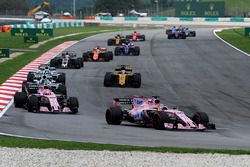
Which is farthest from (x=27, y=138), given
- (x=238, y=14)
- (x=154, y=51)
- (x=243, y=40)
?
(x=238, y=14)

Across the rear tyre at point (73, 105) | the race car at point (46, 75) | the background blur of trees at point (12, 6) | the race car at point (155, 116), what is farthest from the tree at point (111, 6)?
the race car at point (155, 116)

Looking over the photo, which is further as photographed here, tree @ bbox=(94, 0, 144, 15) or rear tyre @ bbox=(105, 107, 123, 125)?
tree @ bbox=(94, 0, 144, 15)

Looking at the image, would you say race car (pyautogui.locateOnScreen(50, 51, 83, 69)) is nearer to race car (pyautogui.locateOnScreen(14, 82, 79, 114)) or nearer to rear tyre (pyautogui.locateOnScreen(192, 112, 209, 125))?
race car (pyautogui.locateOnScreen(14, 82, 79, 114))

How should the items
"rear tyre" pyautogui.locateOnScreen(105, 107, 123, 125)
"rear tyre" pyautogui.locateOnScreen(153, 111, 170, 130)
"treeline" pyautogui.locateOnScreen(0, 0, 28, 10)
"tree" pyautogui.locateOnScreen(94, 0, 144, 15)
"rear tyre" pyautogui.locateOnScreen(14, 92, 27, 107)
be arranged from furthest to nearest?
1. "treeline" pyautogui.locateOnScreen(0, 0, 28, 10)
2. "tree" pyautogui.locateOnScreen(94, 0, 144, 15)
3. "rear tyre" pyautogui.locateOnScreen(14, 92, 27, 107)
4. "rear tyre" pyautogui.locateOnScreen(105, 107, 123, 125)
5. "rear tyre" pyautogui.locateOnScreen(153, 111, 170, 130)

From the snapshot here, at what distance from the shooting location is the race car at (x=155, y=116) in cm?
2019

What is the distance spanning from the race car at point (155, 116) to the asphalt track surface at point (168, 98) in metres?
0.27

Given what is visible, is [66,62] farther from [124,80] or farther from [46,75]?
[46,75]

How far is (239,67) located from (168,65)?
4.23m

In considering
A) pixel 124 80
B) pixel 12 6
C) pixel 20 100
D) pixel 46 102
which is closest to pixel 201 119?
pixel 46 102

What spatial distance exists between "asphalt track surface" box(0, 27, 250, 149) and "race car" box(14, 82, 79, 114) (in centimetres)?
→ 36

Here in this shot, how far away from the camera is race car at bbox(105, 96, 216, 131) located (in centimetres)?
2019

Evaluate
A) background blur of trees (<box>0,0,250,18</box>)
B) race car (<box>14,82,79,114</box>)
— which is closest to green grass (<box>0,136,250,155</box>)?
race car (<box>14,82,79,114</box>)

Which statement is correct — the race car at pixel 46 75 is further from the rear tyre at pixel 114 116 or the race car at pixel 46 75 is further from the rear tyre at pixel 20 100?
the rear tyre at pixel 114 116

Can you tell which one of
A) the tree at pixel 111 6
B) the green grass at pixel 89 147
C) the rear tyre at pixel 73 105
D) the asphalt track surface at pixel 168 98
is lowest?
the asphalt track surface at pixel 168 98
